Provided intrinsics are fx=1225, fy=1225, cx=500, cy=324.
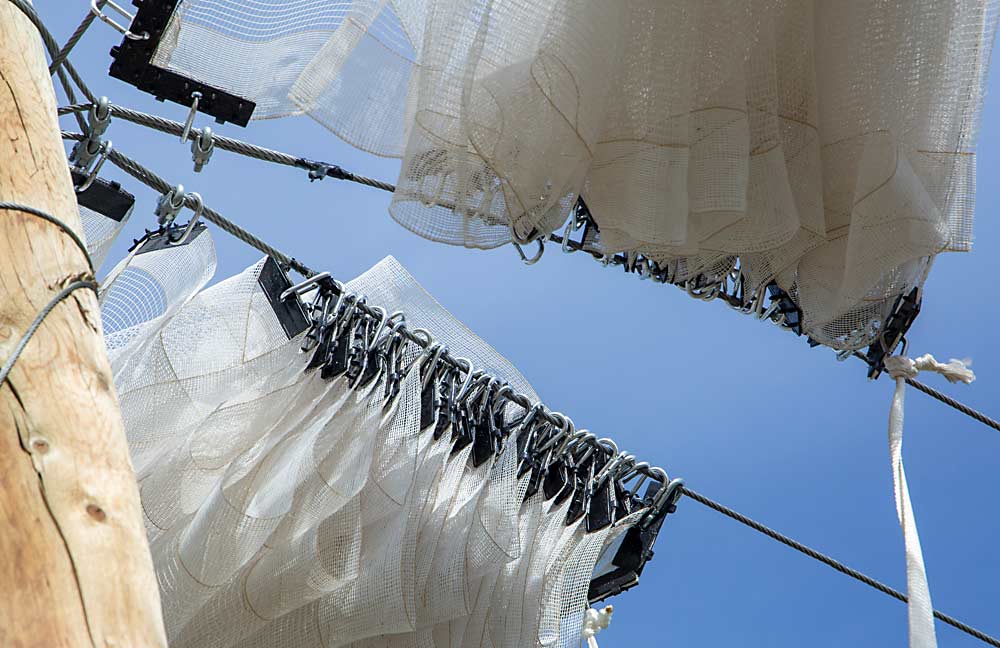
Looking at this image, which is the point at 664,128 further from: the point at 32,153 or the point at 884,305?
the point at 32,153

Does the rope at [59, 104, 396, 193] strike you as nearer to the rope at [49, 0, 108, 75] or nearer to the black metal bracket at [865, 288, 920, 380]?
the rope at [49, 0, 108, 75]

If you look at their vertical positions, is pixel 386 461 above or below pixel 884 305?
below

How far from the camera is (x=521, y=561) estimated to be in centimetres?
244

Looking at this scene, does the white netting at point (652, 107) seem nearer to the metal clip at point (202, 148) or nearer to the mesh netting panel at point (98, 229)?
the metal clip at point (202, 148)

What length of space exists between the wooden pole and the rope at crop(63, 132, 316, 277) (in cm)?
82

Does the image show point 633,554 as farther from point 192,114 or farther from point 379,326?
point 192,114

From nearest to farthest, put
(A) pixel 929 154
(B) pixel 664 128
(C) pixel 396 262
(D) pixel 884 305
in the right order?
(B) pixel 664 128, (A) pixel 929 154, (D) pixel 884 305, (C) pixel 396 262

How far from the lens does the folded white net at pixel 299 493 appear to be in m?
2.13

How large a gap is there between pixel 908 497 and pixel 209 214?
1.29 meters

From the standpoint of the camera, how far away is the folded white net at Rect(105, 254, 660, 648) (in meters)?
2.13

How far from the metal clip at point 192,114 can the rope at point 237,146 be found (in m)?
0.03

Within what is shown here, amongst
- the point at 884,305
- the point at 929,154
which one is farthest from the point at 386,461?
the point at 929,154

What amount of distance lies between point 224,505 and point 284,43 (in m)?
0.80

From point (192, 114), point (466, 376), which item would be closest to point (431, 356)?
point (466, 376)
